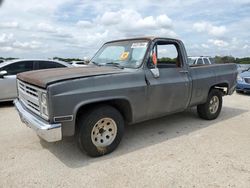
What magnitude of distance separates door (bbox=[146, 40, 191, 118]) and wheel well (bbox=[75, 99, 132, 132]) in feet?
1.45

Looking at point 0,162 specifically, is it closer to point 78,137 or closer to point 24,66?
point 78,137

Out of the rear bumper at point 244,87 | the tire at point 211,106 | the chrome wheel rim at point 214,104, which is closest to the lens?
the tire at point 211,106

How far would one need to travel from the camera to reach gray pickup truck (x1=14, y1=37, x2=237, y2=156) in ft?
12.0

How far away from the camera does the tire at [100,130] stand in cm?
396

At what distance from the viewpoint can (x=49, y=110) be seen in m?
3.57

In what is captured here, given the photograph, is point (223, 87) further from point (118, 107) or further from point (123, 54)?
point (118, 107)

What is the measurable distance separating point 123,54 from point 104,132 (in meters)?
1.62

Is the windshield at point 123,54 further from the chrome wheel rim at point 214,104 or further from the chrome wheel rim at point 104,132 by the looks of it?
the chrome wheel rim at point 214,104

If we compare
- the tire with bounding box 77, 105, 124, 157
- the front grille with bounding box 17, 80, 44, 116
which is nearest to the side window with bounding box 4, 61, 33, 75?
the front grille with bounding box 17, 80, 44, 116

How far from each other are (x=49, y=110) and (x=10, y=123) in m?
3.05

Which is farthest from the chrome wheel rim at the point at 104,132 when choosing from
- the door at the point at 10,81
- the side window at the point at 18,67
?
the side window at the point at 18,67

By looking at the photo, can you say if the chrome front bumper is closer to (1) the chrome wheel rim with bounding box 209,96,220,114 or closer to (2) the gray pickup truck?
(2) the gray pickup truck

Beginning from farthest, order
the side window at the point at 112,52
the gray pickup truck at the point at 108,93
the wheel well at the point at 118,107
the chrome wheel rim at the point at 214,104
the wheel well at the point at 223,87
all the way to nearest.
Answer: the wheel well at the point at 223,87, the chrome wheel rim at the point at 214,104, the side window at the point at 112,52, the wheel well at the point at 118,107, the gray pickup truck at the point at 108,93

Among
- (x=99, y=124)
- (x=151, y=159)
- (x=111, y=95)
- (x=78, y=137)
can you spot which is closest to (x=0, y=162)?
(x=78, y=137)
